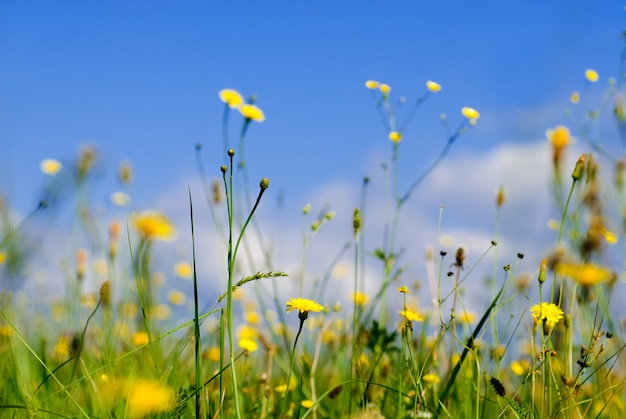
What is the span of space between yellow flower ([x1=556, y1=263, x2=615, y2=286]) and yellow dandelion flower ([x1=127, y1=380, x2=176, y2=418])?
88 cm

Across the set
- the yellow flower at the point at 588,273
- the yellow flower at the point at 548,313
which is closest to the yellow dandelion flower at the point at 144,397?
the yellow flower at the point at 548,313

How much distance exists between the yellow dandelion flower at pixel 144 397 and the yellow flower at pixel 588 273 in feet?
2.89

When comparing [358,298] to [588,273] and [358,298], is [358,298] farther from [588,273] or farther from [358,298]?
[588,273]

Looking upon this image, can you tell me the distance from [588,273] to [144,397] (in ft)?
3.54

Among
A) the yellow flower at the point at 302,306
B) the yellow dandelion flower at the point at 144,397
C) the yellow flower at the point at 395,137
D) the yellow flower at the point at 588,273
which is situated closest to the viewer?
the yellow dandelion flower at the point at 144,397

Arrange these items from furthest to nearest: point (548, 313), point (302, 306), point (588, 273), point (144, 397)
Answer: point (588, 273)
point (548, 313)
point (302, 306)
point (144, 397)

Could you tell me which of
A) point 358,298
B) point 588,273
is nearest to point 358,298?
point 358,298

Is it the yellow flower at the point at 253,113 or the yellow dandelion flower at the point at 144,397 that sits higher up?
the yellow flower at the point at 253,113

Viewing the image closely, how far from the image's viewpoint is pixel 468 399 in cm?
159

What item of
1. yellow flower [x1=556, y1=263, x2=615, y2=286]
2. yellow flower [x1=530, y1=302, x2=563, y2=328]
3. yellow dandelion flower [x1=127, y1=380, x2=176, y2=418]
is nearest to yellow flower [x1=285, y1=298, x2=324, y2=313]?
yellow dandelion flower [x1=127, y1=380, x2=176, y2=418]

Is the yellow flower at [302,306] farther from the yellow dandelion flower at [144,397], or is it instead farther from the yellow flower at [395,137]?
the yellow flower at [395,137]

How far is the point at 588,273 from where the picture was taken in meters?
1.60

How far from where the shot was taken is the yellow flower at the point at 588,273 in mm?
1518

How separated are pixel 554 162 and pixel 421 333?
94 centimetres
